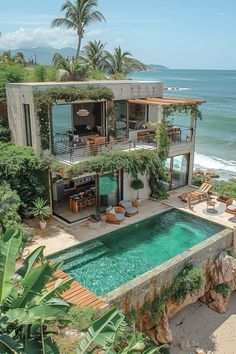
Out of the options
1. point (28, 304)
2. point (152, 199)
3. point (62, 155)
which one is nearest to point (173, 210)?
point (152, 199)

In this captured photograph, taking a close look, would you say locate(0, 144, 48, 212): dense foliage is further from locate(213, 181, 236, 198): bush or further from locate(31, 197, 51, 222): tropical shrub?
locate(213, 181, 236, 198): bush

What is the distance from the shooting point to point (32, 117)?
19.0 metres

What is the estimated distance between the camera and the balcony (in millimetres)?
20297

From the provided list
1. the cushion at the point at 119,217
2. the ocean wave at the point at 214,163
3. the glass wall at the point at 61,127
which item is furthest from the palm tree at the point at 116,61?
the cushion at the point at 119,217

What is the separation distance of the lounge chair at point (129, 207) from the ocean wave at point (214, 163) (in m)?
24.7

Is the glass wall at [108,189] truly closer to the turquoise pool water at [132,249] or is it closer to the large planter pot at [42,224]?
the turquoise pool water at [132,249]

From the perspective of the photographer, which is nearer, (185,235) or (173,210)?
(185,235)

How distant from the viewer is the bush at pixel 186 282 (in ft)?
52.1

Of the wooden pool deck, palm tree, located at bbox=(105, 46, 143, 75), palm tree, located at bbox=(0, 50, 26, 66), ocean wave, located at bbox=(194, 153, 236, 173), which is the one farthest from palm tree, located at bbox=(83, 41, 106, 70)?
the wooden pool deck

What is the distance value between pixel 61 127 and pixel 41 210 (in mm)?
5593

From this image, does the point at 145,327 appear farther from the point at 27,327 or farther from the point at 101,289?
the point at 27,327

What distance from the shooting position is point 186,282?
16062 millimetres

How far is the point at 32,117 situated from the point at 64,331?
12.1 meters

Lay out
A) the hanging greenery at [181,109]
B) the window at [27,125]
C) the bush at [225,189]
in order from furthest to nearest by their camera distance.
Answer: the bush at [225,189], the hanging greenery at [181,109], the window at [27,125]
